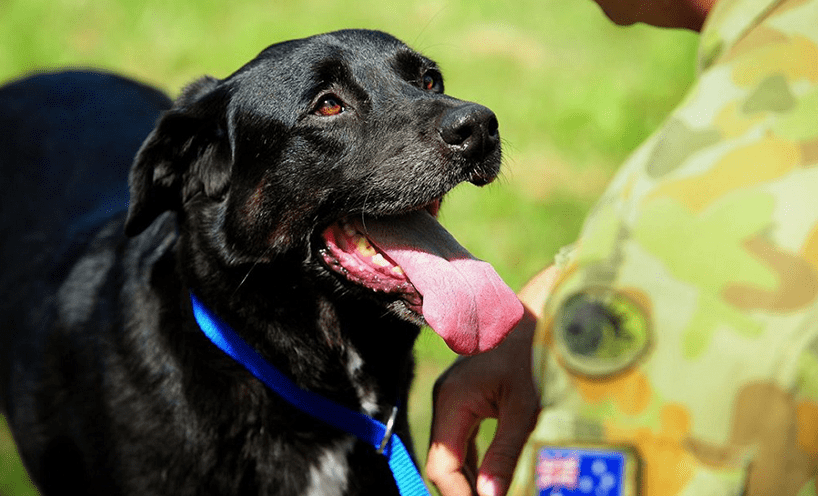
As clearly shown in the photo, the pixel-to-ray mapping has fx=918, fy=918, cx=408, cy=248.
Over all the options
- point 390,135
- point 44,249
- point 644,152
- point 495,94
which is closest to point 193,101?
point 390,135

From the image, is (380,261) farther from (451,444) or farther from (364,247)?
(451,444)

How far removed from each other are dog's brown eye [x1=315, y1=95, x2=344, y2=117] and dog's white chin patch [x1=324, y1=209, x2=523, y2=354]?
32 cm

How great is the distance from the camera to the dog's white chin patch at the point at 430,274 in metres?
2.34

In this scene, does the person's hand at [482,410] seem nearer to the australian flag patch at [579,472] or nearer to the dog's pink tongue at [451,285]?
the dog's pink tongue at [451,285]

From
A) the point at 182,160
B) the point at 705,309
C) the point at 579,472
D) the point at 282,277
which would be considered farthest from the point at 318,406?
the point at 705,309

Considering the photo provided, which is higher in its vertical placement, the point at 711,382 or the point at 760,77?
the point at 760,77

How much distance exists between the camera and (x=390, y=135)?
258 cm

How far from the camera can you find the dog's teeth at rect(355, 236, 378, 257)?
2.58 m

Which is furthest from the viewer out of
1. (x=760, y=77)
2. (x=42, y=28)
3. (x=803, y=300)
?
(x=42, y=28)

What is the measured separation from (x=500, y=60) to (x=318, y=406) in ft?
15.9

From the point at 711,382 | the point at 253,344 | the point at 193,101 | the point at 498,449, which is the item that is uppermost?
the point at 711,382

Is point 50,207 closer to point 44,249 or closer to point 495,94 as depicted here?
point 44,249

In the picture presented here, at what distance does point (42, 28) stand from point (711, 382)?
23.1ft

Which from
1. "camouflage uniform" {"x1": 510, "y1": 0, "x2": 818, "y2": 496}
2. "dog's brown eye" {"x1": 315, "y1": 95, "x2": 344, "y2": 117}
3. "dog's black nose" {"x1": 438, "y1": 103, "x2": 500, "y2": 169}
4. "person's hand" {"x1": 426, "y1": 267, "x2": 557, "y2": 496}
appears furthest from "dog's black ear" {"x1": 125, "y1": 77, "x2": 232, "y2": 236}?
"camouflage uniform" {"x1": 510, "y1": 0, "x2": 818, "y2": 496}
